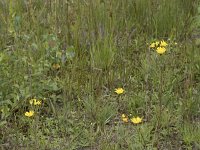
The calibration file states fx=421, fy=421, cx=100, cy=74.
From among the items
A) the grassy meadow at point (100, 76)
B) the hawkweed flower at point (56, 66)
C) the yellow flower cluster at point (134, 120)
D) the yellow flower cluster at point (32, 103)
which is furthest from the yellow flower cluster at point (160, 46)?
the yellow flower cluster at point (32, 103)

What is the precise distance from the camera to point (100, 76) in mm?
2945

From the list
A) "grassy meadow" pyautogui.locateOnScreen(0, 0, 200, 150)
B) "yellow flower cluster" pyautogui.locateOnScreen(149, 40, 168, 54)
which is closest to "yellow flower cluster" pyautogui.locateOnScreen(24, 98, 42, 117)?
"grassy meadow" pyautogui.locateOnScreen(0, 0, 200, 150)

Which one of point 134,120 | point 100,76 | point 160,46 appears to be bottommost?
point 134,120

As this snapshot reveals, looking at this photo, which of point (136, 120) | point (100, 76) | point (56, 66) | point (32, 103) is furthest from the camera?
point (56, 66)

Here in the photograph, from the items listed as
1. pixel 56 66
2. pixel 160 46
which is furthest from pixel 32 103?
pixel 160 46

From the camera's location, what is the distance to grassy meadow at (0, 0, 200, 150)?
256 centimetres

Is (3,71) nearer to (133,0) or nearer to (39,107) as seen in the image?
(39,107)

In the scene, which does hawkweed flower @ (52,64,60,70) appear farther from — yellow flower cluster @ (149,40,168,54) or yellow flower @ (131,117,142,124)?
yellow flower @ (131,117,142,124)

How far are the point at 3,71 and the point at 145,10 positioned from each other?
1.31m

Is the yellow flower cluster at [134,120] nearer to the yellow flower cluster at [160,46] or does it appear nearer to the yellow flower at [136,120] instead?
the yellow flower at [136,120]

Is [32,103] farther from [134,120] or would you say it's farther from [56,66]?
[134,120]

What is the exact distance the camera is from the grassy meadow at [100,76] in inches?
101

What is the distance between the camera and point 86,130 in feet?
8.43

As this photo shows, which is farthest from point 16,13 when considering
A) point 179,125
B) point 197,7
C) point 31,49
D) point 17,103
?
point 179,125
